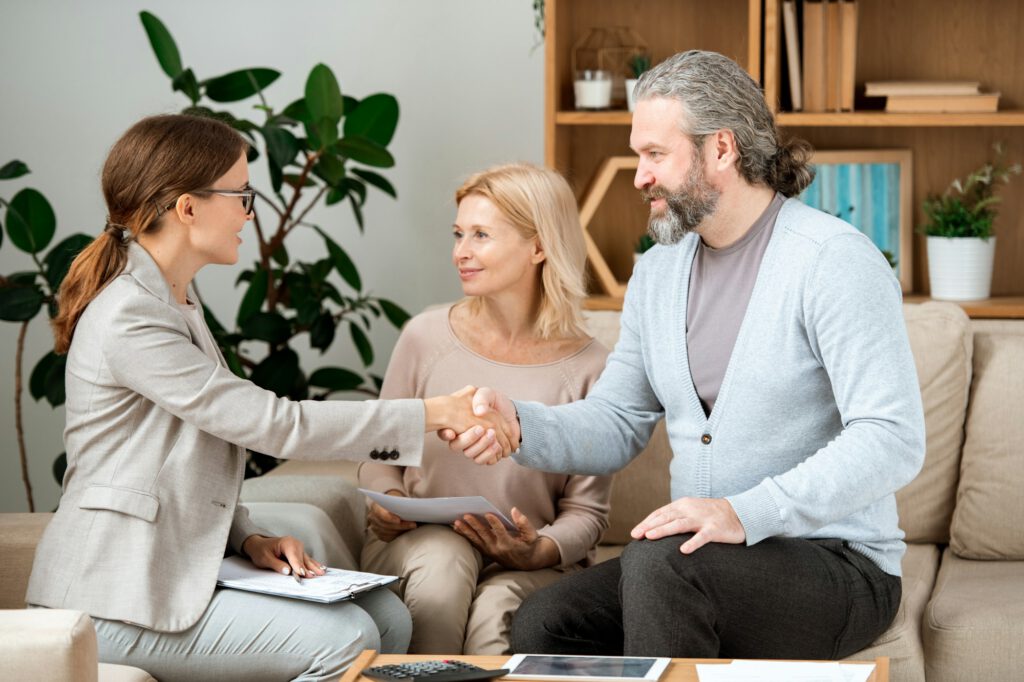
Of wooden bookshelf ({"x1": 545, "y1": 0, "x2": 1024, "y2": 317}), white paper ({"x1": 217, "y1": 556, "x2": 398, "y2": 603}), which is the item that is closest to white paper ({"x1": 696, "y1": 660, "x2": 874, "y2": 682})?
white paper ({"x1": 217, "y1": 556, "x2": 398, "y2": 603})

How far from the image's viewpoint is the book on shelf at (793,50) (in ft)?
10.1

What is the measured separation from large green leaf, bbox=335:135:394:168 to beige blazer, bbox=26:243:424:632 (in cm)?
124

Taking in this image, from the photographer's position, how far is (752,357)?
81.0 inches

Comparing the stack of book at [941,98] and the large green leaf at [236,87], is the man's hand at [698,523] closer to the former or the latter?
the stack of book at [941,98]

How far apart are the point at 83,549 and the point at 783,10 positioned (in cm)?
209

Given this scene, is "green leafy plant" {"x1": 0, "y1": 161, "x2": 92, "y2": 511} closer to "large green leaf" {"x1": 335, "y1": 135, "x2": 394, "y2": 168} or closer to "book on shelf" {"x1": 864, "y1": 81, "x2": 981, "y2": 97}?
"large green leaf" {"x1": 335, "y1": 135, "x2": 394, "y2": 168}

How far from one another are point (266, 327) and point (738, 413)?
4.99ft

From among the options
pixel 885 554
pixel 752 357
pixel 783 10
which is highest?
pixel 783 10

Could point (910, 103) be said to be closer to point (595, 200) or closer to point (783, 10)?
point (783, 10)

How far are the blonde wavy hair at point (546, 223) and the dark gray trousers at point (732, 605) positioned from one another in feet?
1.91

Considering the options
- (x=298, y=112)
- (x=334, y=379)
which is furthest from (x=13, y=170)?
(x=334, y=379)

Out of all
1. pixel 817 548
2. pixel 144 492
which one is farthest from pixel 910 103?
pixel 144 492

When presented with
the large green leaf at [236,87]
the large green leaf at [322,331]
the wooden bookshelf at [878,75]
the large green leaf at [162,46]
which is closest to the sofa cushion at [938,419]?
the wooden bookshelf at [878,75]

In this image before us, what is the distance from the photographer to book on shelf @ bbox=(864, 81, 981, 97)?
3076 millimetres
